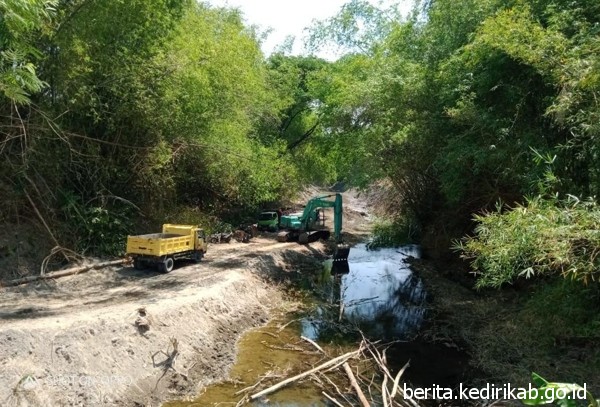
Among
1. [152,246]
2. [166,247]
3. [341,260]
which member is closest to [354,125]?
[341,260]

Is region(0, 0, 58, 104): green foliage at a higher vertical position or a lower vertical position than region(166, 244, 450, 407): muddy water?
higher

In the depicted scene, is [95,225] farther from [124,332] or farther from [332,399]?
[332,399]

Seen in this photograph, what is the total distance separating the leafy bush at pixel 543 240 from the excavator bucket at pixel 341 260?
12885 mm

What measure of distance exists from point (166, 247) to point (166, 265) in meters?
Answer: 0.63

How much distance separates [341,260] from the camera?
21.2 meters

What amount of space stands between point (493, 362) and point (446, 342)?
5.45 feet

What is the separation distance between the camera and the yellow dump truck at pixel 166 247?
1480 centimetres

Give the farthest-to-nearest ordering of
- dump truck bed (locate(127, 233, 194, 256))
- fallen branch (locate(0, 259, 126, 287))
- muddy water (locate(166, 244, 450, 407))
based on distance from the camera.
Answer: dump truck bed (locate(127, 233, 194, 256)) < fallen branch (locate(0, 259, 126, 287)) < muddy water (locate(166, 244, 450, 407))

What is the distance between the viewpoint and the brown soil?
8266 mm

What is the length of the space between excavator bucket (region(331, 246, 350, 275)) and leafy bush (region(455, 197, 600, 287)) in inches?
507

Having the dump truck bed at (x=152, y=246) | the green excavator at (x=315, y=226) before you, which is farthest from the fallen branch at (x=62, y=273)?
the green excavator at (x=315, y=226)

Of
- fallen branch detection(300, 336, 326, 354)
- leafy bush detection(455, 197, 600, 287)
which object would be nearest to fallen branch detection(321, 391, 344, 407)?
fallen branch detection(300, 336, 326, 354)

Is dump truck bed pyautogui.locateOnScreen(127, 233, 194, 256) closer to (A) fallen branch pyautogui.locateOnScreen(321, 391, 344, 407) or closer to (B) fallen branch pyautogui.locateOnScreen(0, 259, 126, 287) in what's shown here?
(B) fallen branch pyautogui.locateOnScreen(0, 259, 126, 287)

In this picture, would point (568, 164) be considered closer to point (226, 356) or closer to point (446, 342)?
point (446, 342)
